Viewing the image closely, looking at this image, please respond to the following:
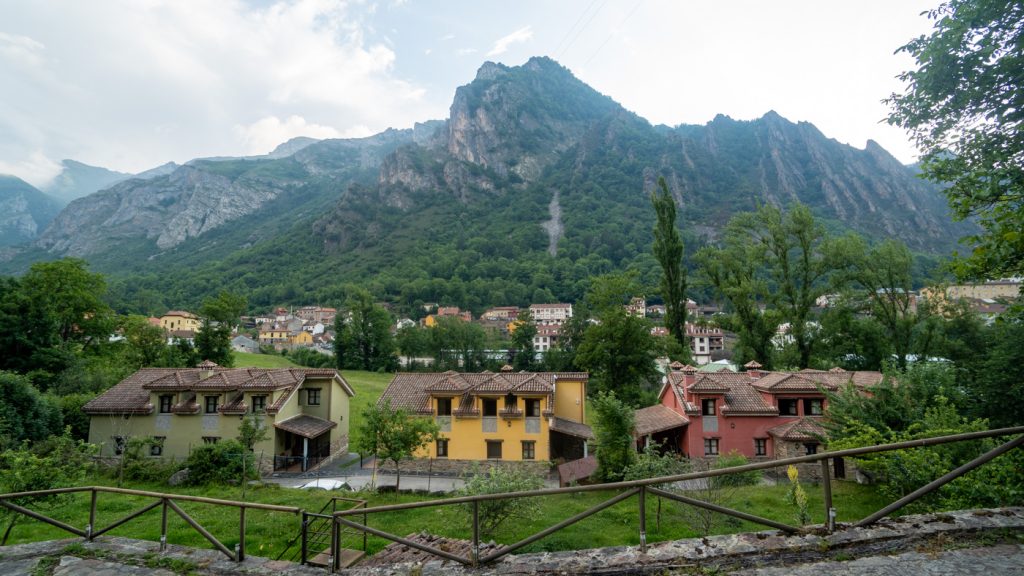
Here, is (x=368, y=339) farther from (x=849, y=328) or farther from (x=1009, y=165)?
(x=1009, y=165)

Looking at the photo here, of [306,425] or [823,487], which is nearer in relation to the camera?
[823,487]

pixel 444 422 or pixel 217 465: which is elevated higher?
pixel 444 422

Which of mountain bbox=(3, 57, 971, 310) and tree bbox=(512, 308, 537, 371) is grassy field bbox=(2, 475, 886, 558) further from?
mountain bbox=(3, 57, 971, 310)

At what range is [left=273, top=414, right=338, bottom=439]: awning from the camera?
877 inches

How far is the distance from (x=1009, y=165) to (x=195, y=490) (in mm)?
25249

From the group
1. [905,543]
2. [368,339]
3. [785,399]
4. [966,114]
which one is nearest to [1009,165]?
[966,114]

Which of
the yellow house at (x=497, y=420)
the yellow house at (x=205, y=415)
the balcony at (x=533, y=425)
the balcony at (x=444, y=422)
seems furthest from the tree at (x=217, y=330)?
the balcony at (x=533, y=425)

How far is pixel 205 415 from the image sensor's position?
23.0m

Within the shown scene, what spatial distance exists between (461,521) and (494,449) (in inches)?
425

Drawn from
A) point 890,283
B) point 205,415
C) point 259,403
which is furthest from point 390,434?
point 890,283

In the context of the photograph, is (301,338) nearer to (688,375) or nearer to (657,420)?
(657,420)

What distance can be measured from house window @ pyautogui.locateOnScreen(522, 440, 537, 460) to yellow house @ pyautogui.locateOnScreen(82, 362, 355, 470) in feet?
34.4

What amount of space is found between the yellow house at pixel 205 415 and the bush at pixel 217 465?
213 cm

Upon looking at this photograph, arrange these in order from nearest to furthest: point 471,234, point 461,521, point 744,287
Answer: point 461,521, point 744,287, point 471,234
